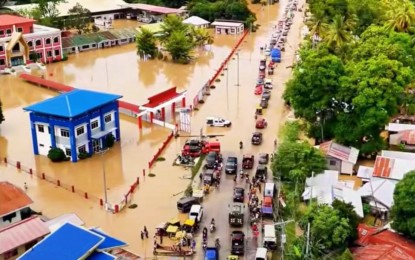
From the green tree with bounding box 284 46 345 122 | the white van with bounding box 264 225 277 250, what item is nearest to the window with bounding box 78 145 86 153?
the green tree with bounding box 284 46 345 122

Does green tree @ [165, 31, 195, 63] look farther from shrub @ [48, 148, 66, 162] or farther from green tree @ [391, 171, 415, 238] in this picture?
green tree @ [391, 171, 415, 238]

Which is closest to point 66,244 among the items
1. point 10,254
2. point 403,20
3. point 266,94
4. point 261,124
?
point 10,254

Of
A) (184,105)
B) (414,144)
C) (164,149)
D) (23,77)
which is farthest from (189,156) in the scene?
(23,77)

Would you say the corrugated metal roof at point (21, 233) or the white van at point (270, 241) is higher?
the corrugated metal roof at point (21, 233)

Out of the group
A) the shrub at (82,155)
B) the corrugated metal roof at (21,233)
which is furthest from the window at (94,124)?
the corrugated metal roof at (21,233)

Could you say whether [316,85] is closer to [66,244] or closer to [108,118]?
[108,118]

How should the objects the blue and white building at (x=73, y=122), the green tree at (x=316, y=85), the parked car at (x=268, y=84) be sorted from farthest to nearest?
the parked car at (x=268, y=84)
the blue and white building at (x=73, y=122)
the green tree at (x=316, y=85)

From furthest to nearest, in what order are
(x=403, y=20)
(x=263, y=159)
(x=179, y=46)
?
1. (x=179, y=46)
2. (x=403, y=20)
3. (x=263, y=159)

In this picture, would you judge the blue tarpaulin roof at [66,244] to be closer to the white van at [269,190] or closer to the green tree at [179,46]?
the white van at [269,190]
